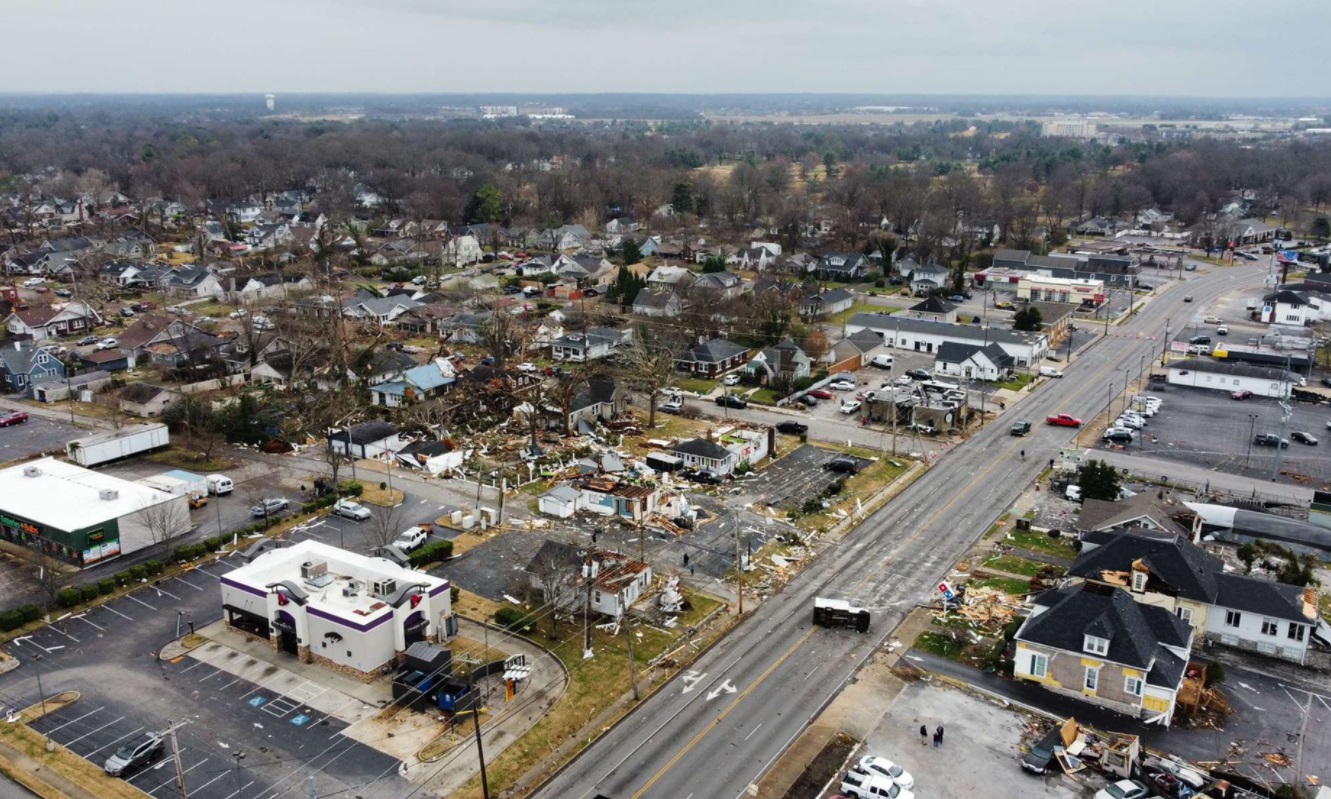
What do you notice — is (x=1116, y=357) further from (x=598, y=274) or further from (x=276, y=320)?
(x=276, y=320)

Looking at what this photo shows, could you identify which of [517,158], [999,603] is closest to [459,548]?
[999,603]

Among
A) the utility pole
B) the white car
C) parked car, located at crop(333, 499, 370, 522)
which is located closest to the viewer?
the utility pole

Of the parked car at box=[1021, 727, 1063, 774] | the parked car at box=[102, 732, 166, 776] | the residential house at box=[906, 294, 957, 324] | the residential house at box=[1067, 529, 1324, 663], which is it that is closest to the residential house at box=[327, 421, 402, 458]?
the parked car at box=[102, 732, 166, 776]

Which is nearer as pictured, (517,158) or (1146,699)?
(1146,699)

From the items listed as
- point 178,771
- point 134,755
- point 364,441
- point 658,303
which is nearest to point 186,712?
point 134,755

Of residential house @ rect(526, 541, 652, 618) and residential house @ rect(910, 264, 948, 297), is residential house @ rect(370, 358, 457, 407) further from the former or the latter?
residential house @ rect(910, 264, 948, 297)

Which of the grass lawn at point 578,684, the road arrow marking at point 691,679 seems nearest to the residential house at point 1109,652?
the road arrow marking at point 691,679
